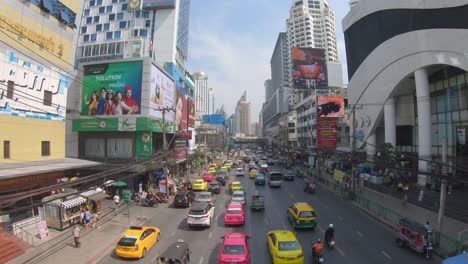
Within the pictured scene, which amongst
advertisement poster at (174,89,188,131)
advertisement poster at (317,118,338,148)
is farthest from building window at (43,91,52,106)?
advertisement poster at (317,118,338,148)

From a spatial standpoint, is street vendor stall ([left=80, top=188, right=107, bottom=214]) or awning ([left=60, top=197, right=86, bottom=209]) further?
street vendor stall ([left=80, top=188, right=107, bottom=214])

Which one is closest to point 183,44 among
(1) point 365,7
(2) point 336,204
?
(1) point 365,7

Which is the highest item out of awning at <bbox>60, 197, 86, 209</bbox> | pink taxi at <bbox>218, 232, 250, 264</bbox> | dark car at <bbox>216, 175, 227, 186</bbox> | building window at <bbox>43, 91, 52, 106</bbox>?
building window at <bbox>43, 91, 52, 106</bbox>

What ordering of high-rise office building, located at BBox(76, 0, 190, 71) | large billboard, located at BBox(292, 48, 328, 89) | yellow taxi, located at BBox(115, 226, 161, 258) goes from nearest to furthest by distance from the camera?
1. yellow taxi, located at BBox(115, 226, 161, 258)
2. large billboard, located at BBox(292, 48, 328, 89)
3. high-rise office building, located at BBox(76, 0, 190, 71)

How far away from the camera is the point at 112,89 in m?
38.6

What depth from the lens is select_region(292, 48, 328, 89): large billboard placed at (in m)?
76.0

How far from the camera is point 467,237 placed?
18.2 m

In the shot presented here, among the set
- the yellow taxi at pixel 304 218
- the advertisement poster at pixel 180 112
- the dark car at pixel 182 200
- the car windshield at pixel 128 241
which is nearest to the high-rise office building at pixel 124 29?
the advertisement poster at pixel 180 112

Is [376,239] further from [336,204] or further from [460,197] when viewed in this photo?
[460,197]

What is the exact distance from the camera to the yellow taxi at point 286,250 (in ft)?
44.1

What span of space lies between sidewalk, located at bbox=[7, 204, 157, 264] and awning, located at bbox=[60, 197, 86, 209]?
5.43 ft

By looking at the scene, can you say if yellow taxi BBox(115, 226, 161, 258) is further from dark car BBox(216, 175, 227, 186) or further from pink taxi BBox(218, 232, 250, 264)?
dark car BBox(216, 175, 227, 186)

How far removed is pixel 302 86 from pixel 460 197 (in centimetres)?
5073

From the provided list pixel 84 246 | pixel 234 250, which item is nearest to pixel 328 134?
pixel 234 250
